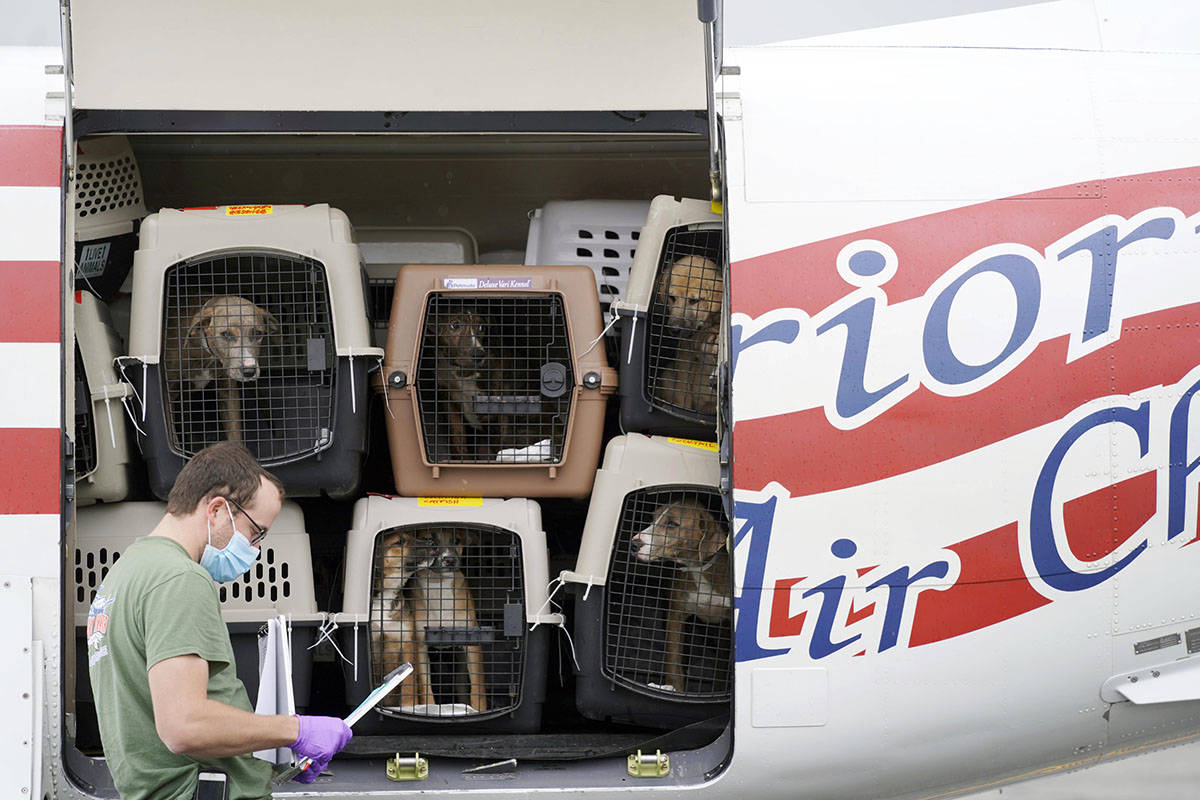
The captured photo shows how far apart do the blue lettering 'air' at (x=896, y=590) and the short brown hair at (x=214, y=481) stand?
138 cm

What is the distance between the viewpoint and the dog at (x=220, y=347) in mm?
3389

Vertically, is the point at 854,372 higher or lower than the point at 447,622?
higher

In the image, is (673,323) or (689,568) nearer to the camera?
(689,568)

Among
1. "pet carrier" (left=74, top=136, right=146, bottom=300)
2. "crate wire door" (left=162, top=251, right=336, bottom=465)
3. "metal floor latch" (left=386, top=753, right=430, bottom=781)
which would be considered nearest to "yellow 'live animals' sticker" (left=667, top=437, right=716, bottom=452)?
"crate wire door" (left=162, top=251, right=336, bottom=465)

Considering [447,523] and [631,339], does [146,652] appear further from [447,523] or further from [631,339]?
[631,339]

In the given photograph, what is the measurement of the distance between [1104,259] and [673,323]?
1.06 metres

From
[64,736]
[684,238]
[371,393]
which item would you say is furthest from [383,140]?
[64,736]

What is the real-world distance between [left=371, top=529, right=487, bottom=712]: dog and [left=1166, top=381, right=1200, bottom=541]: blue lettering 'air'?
5.59ft

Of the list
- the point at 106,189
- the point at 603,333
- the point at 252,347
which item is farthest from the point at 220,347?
the point at 603,333

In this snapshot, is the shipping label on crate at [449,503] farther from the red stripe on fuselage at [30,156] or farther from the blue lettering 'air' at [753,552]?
the red stripe on fuselage at [30,156]

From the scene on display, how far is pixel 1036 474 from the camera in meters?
2.88

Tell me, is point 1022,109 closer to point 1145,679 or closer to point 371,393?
point 1145,679

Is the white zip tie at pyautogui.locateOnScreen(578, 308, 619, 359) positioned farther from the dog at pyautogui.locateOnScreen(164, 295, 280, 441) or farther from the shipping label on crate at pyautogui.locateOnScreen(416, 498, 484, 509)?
the dog at pyautogui.locateOnScreen(164, 295, 280, 441)

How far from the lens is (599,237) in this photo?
13.3ft
